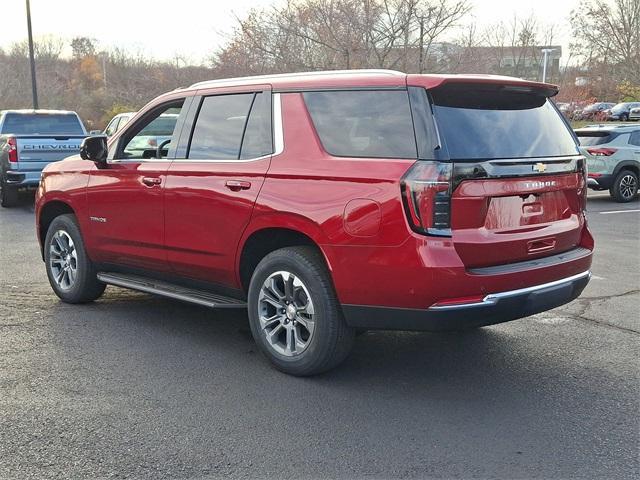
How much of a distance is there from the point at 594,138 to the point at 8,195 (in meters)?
12.0

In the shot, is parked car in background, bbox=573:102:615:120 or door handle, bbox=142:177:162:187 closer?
door handle, bbox=142:177:162:187

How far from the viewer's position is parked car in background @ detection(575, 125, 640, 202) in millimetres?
14617

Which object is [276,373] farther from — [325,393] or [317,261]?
[317,261]

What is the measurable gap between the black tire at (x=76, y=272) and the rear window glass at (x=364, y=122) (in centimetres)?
268

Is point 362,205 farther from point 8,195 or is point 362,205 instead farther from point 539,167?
point 8,195

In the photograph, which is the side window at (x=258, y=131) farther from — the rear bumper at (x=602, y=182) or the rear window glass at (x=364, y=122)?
the rear bumper at (x=602, y=182)

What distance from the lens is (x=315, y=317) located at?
4.17 metres

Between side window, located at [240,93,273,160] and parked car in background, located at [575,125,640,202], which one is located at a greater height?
side window, located at [240,93,273,160]

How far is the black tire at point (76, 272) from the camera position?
597 cm

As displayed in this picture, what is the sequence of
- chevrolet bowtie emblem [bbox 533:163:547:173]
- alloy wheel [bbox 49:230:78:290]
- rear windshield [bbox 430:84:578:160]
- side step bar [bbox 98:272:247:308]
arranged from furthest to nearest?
alloy wheel [bbox 49:230:78:290]
side step bar [bbox 98:272:247:308]
chevrolet bowtie emblem [bbox 533:163:547:173]
rear windshield [bbox 430:84:578:160]

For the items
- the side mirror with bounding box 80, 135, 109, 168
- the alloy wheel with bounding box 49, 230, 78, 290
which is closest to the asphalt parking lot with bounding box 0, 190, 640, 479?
the alloy wheel with bounding box 49, 230, 78, 290

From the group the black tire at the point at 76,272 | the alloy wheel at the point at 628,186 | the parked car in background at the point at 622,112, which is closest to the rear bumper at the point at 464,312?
the black tire at the point at 76,272

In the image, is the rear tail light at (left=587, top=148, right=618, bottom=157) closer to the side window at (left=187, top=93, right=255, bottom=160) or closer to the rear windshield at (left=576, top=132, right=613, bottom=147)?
the rear windshield at (left=576, top=132, right=613, bottom=147)

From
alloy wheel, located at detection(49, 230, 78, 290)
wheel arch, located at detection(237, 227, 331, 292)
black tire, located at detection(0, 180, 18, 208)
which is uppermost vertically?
wheel arch, located at detection(237, 227, 331, 292)
